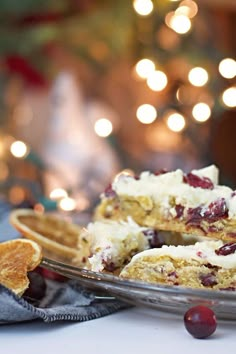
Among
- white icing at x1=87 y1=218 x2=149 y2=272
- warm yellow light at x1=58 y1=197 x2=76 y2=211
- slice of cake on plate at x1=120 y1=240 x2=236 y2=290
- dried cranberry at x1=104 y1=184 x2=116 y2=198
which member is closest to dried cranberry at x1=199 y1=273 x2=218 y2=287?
slice of cake on plate at x1=120 y1=240 x2=236 y2=290

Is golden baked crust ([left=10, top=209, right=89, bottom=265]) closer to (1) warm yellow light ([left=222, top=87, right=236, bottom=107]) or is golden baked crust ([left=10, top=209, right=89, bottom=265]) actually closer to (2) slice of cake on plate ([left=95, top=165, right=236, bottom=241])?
(2) slice of cake on plate ([left=95, top=165, right=236, bottom=241])

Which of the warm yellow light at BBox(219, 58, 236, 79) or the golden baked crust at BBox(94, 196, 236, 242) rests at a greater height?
the warm yellow light at BBox(219, 58, 236, 79)

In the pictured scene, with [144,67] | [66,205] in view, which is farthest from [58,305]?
[144,67]

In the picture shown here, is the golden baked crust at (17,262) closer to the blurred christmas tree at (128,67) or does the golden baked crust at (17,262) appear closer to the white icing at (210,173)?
the white icing at (210,173)

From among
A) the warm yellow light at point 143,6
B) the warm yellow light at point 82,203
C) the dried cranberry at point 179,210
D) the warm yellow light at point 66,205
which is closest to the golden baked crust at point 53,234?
the dried cranberry at point 179,210

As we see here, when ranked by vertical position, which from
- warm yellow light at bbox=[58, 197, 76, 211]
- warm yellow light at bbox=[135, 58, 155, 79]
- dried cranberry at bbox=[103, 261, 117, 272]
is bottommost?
dried cranberry at bbox=[103, 261, 117, 272]

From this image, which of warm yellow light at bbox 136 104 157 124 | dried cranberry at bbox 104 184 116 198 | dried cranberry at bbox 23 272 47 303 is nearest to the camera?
dried cranberry at bbox 23 272 47 303

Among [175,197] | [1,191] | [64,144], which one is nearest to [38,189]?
[1,191]

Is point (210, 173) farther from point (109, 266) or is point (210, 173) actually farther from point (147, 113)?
point (147, 113)
